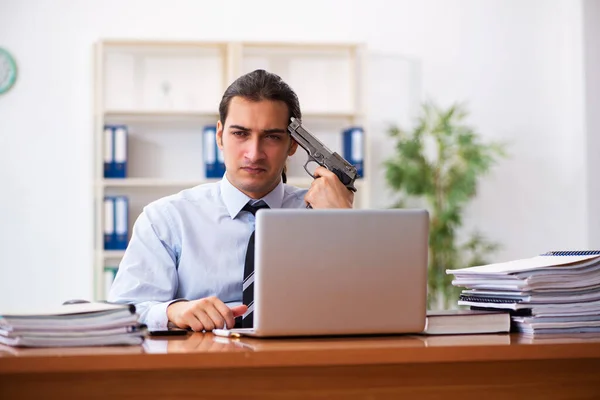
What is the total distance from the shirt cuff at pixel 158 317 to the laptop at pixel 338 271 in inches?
16.6

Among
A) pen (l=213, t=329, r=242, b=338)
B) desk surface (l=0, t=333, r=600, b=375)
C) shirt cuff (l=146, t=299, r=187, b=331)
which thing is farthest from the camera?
shirt cuff (l=146, t=299, r=187, b=331)

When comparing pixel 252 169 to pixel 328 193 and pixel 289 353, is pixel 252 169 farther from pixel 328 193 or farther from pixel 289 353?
pixel 289 353

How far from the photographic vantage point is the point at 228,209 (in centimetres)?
231

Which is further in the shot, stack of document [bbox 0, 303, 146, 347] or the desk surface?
stack of document [bbox 0, 303, 146, 347]

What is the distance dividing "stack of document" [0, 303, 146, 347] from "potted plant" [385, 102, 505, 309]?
317 centimetres

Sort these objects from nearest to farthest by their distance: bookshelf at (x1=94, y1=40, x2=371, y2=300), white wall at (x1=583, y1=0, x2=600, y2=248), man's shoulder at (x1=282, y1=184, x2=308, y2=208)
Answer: man's shoulder at (x1=282, y1=184, x2=308, y2=208) < bookshelf at (x1=94, y1=40, x2=371, y2=300) < white wall at (x1=583, y1=0, x2=600, y2=248)

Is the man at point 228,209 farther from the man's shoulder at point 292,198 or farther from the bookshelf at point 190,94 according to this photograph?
the bookshelf at point 190,94

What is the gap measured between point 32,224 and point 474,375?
355 cm

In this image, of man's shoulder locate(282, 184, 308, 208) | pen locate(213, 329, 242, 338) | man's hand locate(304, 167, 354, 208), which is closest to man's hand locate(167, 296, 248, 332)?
pen locate(213, 329, 242, 338)

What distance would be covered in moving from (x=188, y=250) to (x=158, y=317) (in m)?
0.38

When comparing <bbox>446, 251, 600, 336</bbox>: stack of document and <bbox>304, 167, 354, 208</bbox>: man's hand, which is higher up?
<bbox>304, 167, 354, 208</bbox>: man's hand

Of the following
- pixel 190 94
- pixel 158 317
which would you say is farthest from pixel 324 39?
pixel 158 317

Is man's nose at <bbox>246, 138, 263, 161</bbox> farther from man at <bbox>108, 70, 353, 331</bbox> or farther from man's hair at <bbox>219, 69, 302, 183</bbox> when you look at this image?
man's hair at <bbox>219, 69, 302, 183</bbox>

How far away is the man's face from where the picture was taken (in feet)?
7.35
